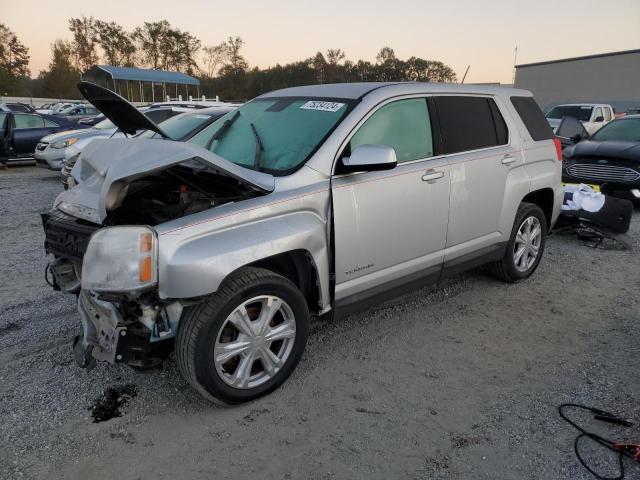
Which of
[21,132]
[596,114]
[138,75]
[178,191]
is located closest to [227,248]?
[178,191]

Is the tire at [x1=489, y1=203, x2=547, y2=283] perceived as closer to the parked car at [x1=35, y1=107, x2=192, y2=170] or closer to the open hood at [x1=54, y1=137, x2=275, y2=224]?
the open hood at [x1=54, y1=137, x2=275, y2=224]

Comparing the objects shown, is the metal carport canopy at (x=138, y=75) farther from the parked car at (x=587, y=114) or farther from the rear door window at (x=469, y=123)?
the rear door window at (x=469, y=123)

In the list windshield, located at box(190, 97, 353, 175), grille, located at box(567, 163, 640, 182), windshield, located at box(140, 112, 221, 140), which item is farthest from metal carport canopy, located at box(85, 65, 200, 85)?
windshield, located at box(190, 97, 353, 175)

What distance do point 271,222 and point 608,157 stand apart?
7.70 metres

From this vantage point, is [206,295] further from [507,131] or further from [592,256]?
[592,256]

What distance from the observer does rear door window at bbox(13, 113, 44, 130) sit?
12883 millimetres

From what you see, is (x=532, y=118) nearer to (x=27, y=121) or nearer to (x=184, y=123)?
(x=184, y=123)

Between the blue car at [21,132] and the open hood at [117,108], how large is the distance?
11300 mm

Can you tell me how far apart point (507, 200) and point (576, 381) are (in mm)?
1765

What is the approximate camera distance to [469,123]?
412 cm

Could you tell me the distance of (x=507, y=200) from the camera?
439 centimetres

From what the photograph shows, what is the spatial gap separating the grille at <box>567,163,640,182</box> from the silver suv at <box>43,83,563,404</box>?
197 inches

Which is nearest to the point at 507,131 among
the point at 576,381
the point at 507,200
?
the point at 507,200

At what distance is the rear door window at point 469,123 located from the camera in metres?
3.91
